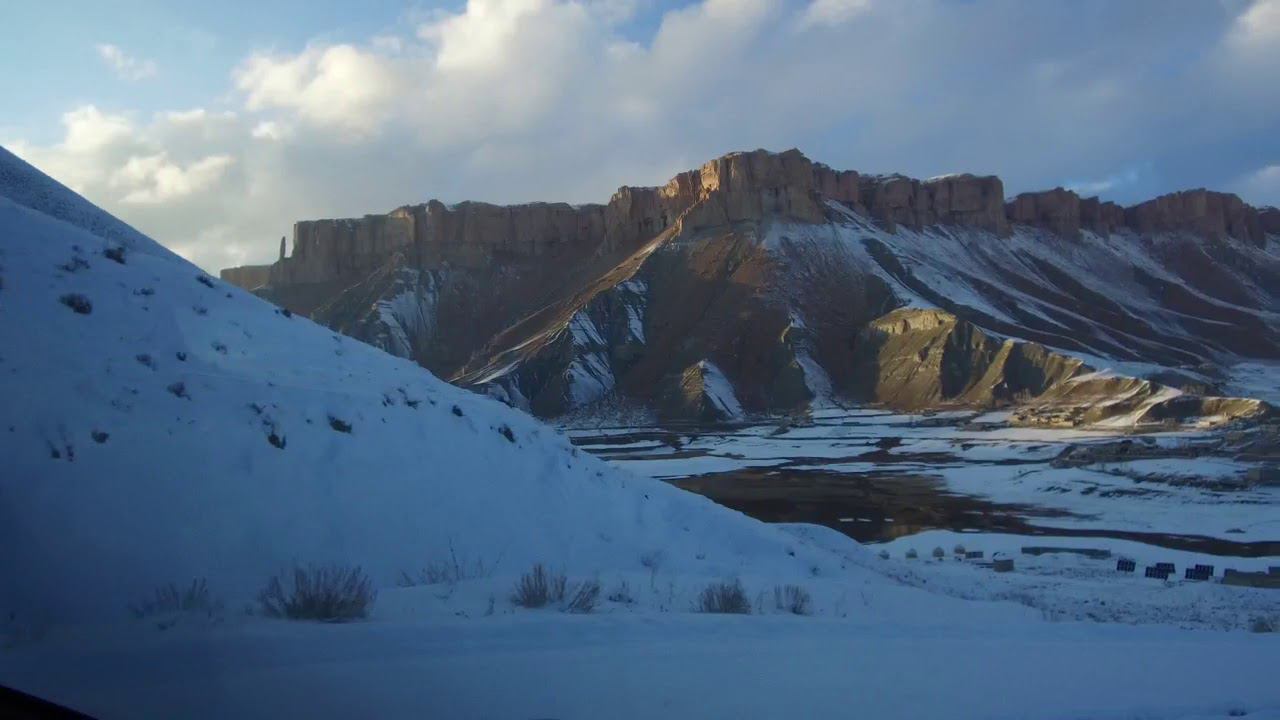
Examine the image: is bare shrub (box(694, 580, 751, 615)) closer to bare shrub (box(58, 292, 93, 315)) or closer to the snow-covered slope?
the snow-covered slope

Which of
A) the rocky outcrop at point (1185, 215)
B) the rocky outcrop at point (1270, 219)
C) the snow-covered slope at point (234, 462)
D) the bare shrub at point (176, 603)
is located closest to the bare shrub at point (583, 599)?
the snow-covered slope at point (234, 462)

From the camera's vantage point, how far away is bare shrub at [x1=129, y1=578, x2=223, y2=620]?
18.9 ft

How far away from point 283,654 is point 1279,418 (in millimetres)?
55474

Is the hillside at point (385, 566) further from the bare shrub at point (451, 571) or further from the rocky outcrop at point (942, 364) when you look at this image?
the rocky outcrop at point (942, 364)

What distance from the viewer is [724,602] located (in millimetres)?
7707

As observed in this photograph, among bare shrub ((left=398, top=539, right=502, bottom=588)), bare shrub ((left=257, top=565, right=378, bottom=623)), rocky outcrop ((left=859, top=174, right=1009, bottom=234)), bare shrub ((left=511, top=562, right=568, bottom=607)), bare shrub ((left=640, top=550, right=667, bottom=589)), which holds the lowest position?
bare shrub ((left=640, top=550, right=667, bottom=589))

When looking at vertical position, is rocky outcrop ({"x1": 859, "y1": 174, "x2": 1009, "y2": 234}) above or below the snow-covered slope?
above

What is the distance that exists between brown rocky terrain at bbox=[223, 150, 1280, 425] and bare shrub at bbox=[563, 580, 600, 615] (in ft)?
179

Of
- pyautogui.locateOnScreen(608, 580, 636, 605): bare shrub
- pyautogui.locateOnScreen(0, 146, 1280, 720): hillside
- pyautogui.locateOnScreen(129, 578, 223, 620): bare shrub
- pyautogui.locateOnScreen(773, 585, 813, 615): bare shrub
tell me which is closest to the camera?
pyautogui.locateOnScreen(0, 146, 1280, 720): hillside

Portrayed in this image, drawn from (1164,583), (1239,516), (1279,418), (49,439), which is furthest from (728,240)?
(49,439)

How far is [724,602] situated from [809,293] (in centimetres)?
8295

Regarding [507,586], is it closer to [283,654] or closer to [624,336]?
[283,654]

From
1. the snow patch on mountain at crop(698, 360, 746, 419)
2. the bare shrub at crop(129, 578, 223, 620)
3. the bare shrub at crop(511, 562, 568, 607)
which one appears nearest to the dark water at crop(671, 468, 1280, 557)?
the bare shrub at crop(511, 562, 568, 607)

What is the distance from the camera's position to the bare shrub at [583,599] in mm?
6801
